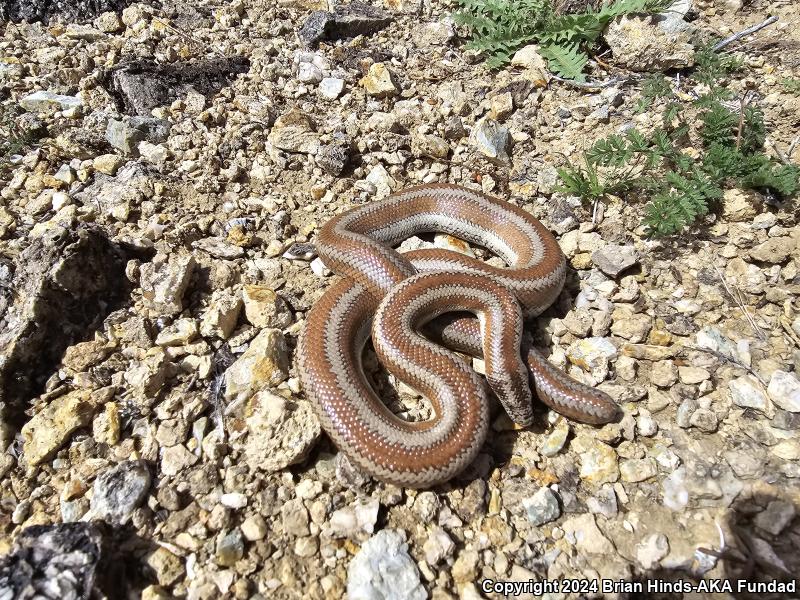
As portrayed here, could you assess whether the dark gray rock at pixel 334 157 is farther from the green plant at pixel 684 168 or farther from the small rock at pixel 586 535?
the small rock at pixel 586 535

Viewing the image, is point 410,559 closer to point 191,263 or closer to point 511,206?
point 191,263

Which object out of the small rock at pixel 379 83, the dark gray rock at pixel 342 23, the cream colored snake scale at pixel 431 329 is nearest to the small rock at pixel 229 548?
the cream colored snake scale at pixel 431 329

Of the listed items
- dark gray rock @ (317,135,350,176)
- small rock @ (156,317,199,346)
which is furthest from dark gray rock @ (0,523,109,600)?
dark gray rock @ (317,135,350,176)

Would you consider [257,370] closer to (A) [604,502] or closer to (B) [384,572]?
(B) [384,572]

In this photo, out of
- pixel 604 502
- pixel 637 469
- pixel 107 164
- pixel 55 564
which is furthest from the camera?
pixel 107 164

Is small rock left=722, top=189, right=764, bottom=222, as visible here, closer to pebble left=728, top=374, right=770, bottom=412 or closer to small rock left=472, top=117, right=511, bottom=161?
pebble left=728, top=374, right=770, bottom=412

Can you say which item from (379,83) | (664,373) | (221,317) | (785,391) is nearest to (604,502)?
(664,373)

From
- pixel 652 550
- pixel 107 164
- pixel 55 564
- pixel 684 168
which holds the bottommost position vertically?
pixel 652 550
